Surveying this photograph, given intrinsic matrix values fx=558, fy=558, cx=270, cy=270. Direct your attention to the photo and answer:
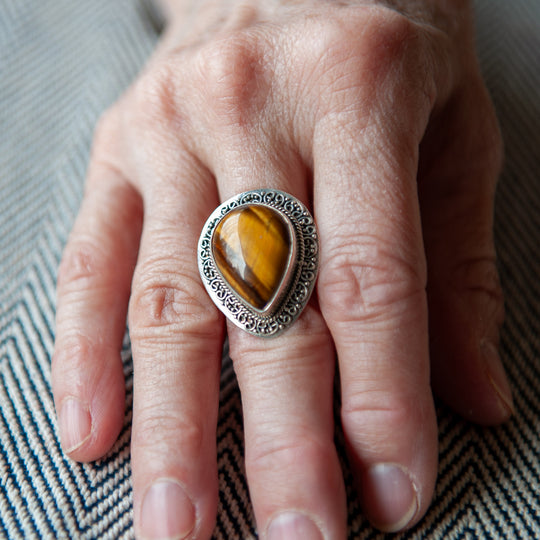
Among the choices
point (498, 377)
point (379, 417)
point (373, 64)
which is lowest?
point (498, 377)

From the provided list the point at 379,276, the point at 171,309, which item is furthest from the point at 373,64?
the point at 171,309

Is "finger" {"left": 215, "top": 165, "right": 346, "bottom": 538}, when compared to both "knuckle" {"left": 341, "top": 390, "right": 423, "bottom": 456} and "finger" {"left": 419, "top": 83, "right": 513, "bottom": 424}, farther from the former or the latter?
"finger" {"left": 419, "top": 83, "right": 513, "bottom": 424}

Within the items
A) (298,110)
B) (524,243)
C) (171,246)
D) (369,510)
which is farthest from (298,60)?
(369,510)

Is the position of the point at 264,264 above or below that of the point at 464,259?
above

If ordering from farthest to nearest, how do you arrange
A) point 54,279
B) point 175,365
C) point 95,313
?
1. point 54,279
2. point 95,313
3. point 175,365

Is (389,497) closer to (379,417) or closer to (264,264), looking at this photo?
(379,417)

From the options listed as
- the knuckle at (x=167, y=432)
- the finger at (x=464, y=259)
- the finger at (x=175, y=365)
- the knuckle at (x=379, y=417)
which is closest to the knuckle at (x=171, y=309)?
the finger at (x=175, y=365)


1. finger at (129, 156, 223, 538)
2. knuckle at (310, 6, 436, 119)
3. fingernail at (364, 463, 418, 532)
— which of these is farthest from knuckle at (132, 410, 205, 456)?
knuckle at (310, 6, 436, 119)

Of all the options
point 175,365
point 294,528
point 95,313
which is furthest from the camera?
point 95,313
